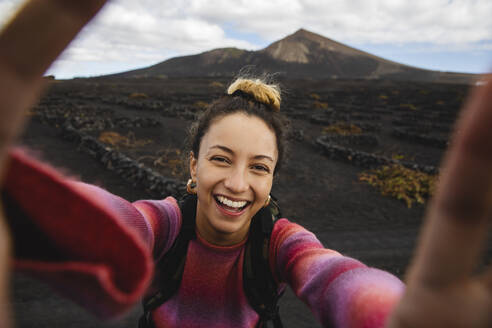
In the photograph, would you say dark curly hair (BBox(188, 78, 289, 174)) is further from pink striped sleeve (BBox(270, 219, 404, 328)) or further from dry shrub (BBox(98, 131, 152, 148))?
dry shrub (BBox(98, 131, 152, 148))

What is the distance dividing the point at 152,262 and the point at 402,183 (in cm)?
937

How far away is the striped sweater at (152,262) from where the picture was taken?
0.53m

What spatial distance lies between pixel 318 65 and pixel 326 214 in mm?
131609

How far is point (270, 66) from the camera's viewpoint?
387ft

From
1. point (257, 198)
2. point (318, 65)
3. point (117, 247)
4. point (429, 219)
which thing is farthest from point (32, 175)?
point (318, 65)

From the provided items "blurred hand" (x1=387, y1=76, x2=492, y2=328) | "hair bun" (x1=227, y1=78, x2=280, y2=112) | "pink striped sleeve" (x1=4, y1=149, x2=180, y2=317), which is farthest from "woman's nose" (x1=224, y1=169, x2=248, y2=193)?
"blurred hand" (x1=387, y1=76, x2=492, y2=328)

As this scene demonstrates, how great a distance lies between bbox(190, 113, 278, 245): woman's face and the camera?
1.76 metres

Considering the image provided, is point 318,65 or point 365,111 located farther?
point 318,65

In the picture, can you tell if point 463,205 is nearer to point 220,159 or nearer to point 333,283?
point 333,283

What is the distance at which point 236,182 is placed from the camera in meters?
1.73

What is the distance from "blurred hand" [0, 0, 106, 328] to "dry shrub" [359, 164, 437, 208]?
8.73m

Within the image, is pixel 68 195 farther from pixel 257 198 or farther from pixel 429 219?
pixel 257 198

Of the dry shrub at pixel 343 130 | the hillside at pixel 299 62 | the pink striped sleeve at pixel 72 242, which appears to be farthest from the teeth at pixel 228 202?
the hillside at pixel 299 62

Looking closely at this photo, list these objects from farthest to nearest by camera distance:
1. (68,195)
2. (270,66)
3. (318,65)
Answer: (318,65)
(270,66)
(68,195)
